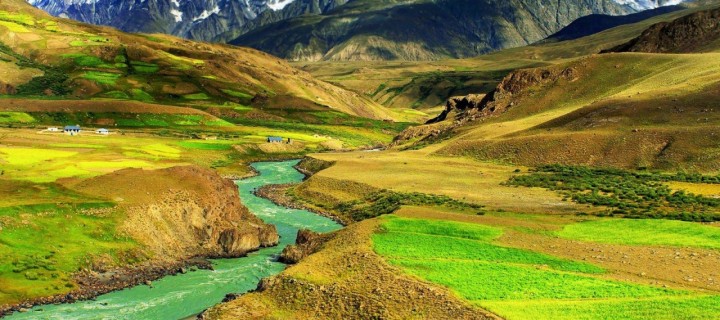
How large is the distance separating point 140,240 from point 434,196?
37.1 meters

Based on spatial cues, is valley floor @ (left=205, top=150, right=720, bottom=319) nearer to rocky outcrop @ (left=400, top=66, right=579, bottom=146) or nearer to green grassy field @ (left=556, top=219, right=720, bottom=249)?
green grassy field @ (left=556, top=219, right=720, bottom=249)

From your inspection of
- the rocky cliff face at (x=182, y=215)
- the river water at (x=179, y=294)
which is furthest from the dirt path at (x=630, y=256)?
the rocky cliff face at (x=182, y=215)

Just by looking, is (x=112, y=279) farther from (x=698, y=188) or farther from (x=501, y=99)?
(x=501, y=99)

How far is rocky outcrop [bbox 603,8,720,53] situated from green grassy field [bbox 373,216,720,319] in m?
141

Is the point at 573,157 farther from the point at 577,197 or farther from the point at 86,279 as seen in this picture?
the point at 86,279

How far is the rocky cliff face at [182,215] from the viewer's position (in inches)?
2181

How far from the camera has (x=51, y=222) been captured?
5181cm

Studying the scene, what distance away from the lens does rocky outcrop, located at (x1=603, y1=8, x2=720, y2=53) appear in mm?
171375

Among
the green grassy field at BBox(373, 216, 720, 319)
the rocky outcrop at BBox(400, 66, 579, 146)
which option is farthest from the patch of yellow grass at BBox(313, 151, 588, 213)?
the rocky outcrop at BBox(400, 66, 579, 146)

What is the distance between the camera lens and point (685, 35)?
7018 inches

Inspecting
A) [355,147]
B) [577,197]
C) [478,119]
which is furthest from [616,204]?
[355,147]

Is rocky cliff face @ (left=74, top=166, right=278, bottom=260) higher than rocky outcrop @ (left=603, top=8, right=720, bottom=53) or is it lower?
lower

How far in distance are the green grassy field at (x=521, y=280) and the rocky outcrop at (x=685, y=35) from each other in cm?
14132

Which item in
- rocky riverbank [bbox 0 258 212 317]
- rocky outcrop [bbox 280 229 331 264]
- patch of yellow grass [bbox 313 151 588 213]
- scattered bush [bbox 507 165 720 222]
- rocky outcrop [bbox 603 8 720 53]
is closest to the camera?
rocky riverbank [bbox 0 258 212 317]
